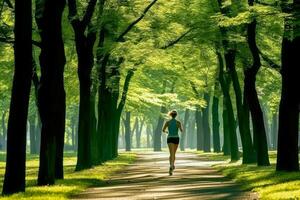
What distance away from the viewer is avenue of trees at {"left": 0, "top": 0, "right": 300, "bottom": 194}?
15.3 m

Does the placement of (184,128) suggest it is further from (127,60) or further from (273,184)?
(273,184)

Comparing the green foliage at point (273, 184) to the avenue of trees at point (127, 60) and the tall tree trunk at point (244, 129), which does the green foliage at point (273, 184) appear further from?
the tall tree trunk at point (244, 129)

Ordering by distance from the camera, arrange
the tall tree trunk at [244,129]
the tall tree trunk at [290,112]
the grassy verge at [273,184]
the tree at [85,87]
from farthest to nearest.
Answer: the tall tree trunk at [244,129] < the tree at [85,87] < the tall tree trunk at [290,112] < the grassy verge at [273,184]

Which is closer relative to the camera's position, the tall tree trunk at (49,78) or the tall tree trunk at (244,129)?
the tall tree trunk at (49,78)

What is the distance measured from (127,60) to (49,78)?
15.3 m

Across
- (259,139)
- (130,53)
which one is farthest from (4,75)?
(259,139)

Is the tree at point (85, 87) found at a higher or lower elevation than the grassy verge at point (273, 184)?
higher

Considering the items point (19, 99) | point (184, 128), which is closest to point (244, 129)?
point (19, 99)

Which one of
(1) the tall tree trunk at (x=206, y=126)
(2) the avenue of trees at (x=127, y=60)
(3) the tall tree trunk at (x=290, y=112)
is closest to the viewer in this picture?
(2) the avenue of trees at (x=127, y=60)

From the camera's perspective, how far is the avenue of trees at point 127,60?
1532cm

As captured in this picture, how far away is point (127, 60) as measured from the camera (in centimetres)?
3319

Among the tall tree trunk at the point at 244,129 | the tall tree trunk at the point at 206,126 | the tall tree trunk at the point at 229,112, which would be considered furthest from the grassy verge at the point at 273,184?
the tall tree trunk at the point at 206,126

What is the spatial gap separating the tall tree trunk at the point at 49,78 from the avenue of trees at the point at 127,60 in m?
0.03

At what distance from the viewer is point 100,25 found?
86.1 feet
